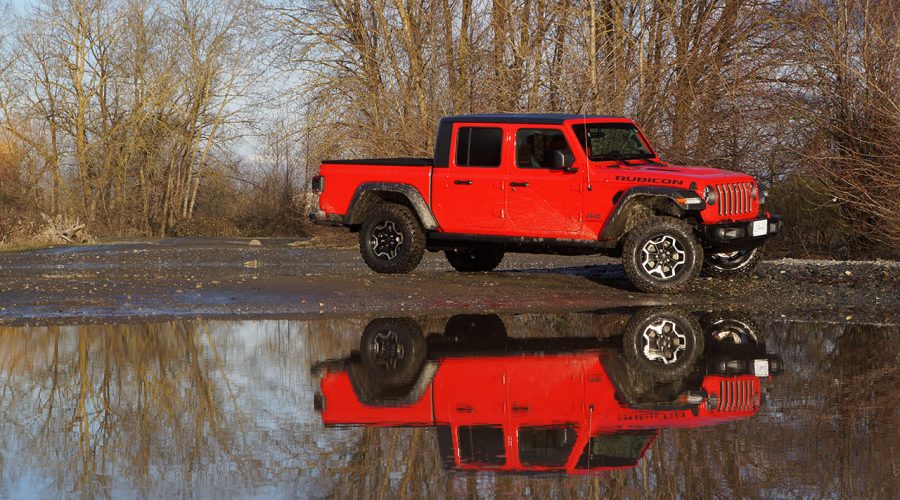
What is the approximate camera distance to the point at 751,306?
42.5 ft

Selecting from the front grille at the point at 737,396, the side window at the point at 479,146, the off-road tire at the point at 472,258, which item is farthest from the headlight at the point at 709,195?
the front grille at the point at 737,396

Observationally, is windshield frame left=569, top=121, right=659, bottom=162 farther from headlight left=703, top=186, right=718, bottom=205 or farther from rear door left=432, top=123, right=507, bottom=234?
headlight left=703, top=186, right=718, bottom=205

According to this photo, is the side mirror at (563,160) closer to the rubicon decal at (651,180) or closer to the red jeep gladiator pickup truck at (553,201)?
the red jeep gladiator pickup truck at (553,201)

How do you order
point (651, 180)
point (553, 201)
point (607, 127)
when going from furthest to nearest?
point (607, 127) < point (553, 201) < point (651, 180)

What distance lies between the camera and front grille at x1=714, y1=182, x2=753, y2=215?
14.3 meters

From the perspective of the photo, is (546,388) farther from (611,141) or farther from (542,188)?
(611,141)

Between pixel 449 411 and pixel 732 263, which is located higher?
pixel 732 263

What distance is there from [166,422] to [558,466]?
2319 millimetres

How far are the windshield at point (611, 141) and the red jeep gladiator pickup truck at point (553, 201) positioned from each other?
0.02 metres

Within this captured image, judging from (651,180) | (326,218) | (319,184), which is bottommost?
(326,218)

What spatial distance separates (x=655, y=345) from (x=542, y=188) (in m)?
5.25

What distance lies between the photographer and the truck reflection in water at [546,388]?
5.93 metres

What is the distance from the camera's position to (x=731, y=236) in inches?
557

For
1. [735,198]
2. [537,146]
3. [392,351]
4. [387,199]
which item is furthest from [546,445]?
[387,199]
